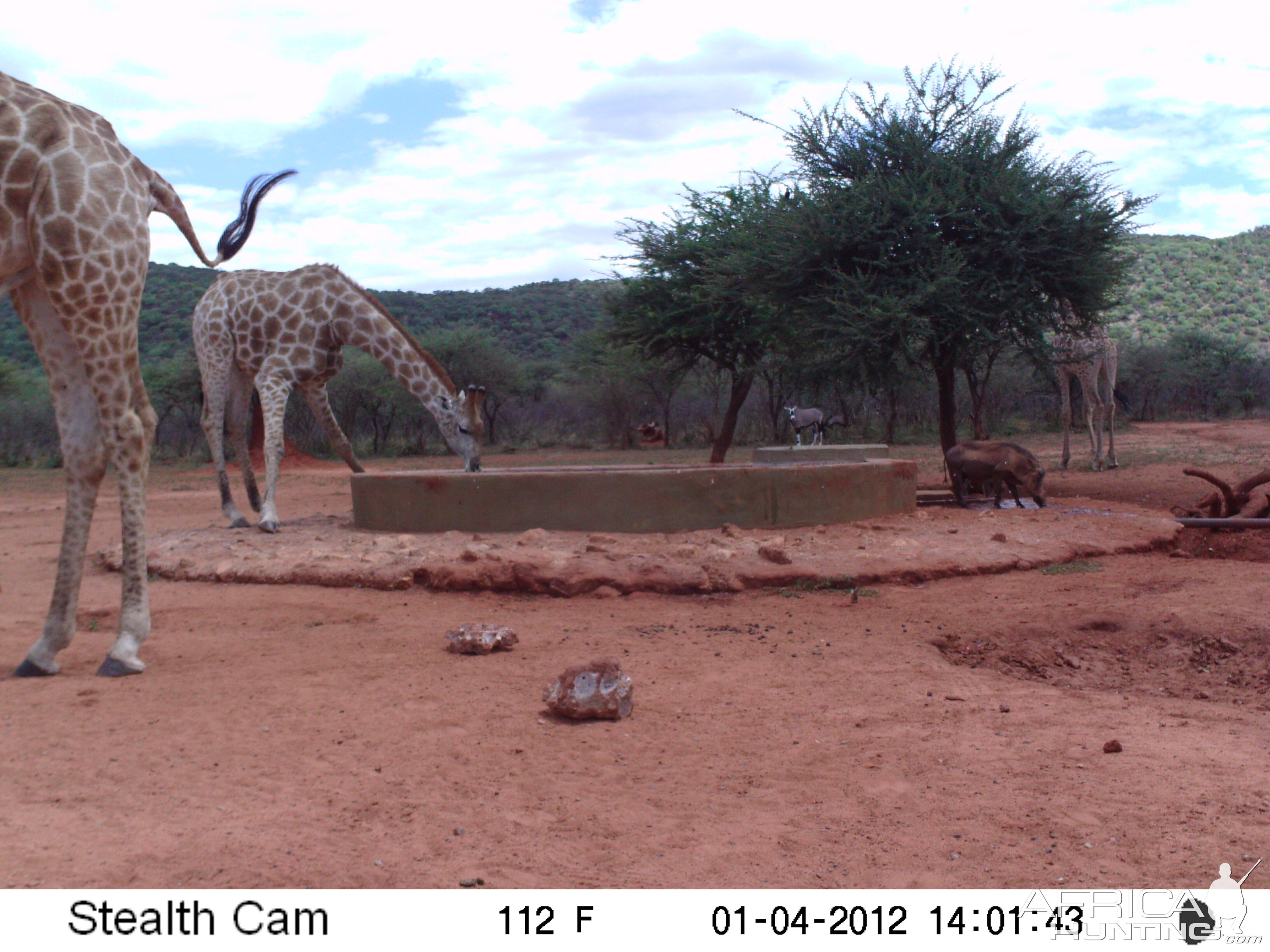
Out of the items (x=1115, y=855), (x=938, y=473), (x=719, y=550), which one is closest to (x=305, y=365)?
(x=719, y=550)

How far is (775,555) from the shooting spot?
6.71 m

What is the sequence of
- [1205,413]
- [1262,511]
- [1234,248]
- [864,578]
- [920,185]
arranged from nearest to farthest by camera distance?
[864,578], [1262,511], [920,185], [1205,413], [1234,248]

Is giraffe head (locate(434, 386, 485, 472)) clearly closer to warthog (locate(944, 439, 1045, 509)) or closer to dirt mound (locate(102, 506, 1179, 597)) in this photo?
dirt mound (locate(102, 506, 1179, 597))

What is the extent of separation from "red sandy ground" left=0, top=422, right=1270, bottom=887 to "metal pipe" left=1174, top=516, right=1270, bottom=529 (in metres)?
1.84

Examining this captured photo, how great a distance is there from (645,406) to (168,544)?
24.7 m

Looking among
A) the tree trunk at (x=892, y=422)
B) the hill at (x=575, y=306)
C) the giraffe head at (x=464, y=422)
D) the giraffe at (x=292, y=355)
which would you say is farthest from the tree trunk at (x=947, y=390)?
the hill at (x=575, y=306)

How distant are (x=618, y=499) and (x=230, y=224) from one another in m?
3.40

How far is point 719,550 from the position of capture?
271 inches

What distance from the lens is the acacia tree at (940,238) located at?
35.8 feet

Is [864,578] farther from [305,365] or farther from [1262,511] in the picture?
[305,365]

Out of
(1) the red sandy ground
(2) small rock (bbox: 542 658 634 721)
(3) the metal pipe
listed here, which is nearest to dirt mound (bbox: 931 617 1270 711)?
(1) the red sandy ground

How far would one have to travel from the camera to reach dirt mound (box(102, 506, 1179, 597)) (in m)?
6.49

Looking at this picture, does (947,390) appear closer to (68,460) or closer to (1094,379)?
(1094,379)

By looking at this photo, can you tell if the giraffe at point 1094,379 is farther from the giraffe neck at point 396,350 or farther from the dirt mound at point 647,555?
the giraffe neck at point 396,350
